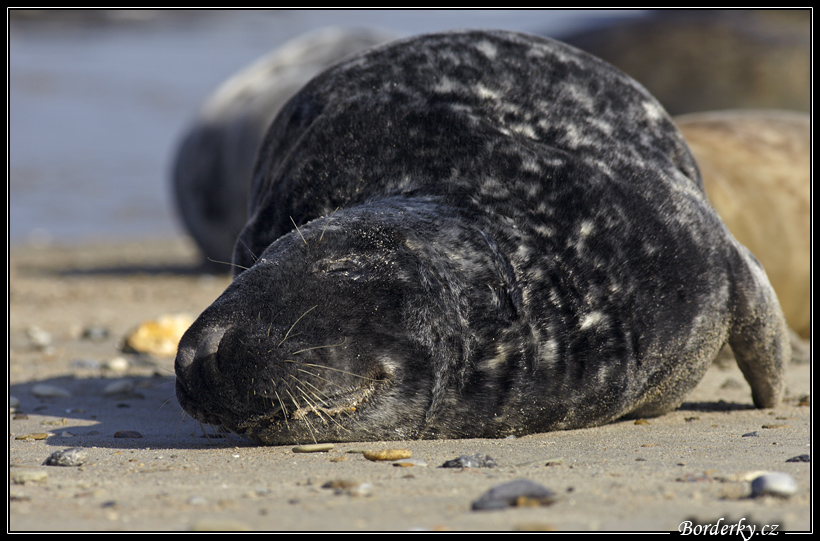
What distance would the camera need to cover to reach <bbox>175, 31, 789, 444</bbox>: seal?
8.49ft

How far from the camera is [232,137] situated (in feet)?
25.5

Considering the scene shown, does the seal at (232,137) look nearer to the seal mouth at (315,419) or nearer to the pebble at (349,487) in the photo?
the seal mouth at (315,419)

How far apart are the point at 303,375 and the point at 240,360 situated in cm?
17

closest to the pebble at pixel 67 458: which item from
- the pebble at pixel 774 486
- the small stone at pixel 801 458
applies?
the pebble at pixel 774 486

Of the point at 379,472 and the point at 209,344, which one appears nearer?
the point at 379,472

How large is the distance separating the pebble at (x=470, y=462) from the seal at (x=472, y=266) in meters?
0.27

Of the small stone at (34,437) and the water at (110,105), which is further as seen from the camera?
the water at (110,105)

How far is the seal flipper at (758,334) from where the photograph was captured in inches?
132

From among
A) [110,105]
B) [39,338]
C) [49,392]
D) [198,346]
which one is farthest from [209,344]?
[110,105]

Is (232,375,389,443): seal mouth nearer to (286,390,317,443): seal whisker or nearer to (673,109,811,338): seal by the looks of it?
(286,390,317,443): seal whisker

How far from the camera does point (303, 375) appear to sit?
2543 millimetres

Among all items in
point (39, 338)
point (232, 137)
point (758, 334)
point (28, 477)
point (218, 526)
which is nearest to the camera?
point (218, 526)

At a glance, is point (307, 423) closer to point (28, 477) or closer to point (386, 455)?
point (386, 455)

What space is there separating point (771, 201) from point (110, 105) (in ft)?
58.0
